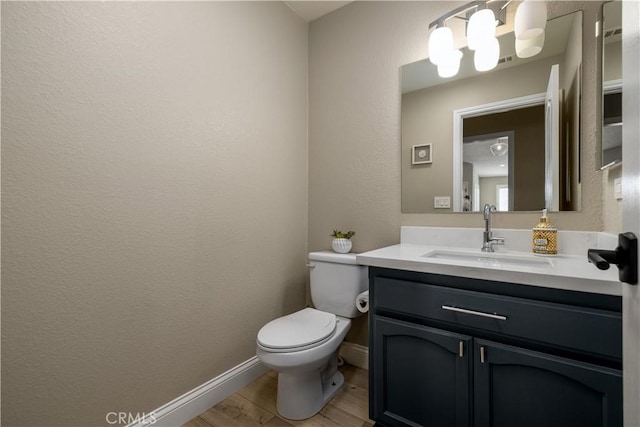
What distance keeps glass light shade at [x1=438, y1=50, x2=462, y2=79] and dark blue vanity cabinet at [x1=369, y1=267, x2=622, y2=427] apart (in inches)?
45.4

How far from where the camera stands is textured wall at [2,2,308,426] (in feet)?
3.14

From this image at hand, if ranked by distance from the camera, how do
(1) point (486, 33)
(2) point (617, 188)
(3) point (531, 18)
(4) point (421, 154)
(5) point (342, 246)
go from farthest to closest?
(5) point (342, 246) < (4) point (421, 154) < (1) point (486, 33) < (3) point (531, 18) < (2) point (617, 188)

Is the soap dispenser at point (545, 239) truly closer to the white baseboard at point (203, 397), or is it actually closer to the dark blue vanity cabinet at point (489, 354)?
the dark blue vanity cabinet at point (489, 354)

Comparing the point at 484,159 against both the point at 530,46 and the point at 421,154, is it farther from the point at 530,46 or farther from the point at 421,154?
the point at 530,46

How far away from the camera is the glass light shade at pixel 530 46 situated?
4.51 ft

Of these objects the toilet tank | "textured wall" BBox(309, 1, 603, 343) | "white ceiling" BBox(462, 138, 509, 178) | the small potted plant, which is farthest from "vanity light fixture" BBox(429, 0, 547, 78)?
the toilet tank

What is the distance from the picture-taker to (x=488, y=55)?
143 cm

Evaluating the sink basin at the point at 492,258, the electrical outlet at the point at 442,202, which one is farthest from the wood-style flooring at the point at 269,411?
the electrical outlet at the point at 442,202

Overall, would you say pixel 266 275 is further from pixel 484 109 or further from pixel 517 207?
pixel 484 109

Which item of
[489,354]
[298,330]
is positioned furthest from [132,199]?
[489,354]

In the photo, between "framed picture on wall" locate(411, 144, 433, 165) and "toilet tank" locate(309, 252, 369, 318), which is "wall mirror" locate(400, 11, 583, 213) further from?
"toilet tank" locate(309, 252, 369, 318)

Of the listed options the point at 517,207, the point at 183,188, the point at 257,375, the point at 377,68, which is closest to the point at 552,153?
the point at 517,207

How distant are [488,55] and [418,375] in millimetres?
1548

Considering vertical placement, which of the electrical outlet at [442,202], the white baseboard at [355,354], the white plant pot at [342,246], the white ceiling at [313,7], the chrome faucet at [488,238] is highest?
the white ceiling at [313,7]
